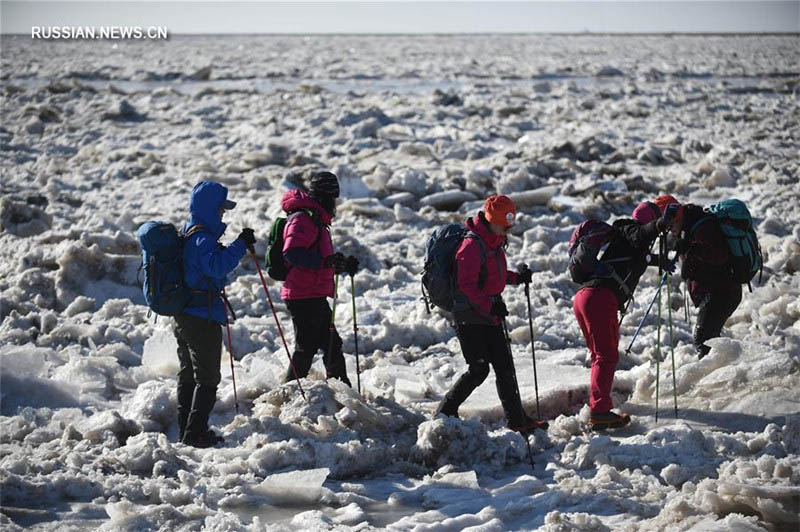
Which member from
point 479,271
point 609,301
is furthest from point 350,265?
point 609,301

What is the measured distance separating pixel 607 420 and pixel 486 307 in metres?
1.14

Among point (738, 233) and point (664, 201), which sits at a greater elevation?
point (664, 201)

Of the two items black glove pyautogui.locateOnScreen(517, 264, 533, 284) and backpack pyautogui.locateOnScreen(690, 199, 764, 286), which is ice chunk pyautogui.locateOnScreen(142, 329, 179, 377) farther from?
backpack pyautogui.locateOnScreen(690, 199, 764, 286)

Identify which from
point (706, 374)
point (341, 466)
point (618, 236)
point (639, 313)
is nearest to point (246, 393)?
point (341, 466)

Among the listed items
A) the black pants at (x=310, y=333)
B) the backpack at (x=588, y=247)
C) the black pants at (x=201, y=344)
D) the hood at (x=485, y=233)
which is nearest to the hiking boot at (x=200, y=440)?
the black pants at (x=201, y=344)

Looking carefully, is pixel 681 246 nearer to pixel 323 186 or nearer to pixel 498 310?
pixel 498 310

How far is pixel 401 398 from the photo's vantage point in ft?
21.1

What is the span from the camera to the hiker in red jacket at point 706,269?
20.4 feet

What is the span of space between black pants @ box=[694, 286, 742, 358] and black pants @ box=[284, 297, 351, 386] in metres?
2.77

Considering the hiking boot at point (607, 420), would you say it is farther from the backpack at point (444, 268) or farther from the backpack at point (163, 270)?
the backpack at point (163, 270)

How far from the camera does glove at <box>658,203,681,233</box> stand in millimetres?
5523

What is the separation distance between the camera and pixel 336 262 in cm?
582

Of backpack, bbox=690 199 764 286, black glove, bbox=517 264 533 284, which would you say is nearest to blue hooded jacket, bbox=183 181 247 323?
black glove, bbox=517 264 533 284

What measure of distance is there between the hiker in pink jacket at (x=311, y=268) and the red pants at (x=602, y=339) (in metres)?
1.66
